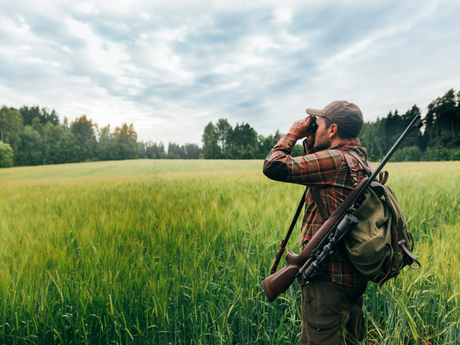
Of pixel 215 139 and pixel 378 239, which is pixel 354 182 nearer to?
pixel 378 239

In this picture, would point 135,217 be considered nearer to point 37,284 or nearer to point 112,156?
point 37,284

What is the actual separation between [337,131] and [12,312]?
286cm

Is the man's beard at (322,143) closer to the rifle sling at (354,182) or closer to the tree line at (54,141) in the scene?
the rifle sling at (354,182)

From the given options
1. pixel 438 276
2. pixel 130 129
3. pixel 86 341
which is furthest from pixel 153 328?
pixel 130 129

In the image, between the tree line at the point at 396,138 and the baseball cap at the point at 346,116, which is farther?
the tree line at the point at 396,138

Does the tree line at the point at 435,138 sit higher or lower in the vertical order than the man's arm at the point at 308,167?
higher

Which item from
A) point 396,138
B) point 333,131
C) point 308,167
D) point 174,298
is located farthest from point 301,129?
→ point 396,138

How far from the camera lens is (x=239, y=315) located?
6.19ft

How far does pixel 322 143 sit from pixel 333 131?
115 millimetres

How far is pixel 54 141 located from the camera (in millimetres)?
61719

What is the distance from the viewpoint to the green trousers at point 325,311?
1393 millimetres

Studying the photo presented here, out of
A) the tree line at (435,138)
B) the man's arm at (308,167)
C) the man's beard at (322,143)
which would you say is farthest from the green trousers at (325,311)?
the tree line at (435,138)

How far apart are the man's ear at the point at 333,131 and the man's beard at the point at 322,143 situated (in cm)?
4

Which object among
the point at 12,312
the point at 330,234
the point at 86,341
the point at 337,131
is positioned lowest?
the point at 86,341
